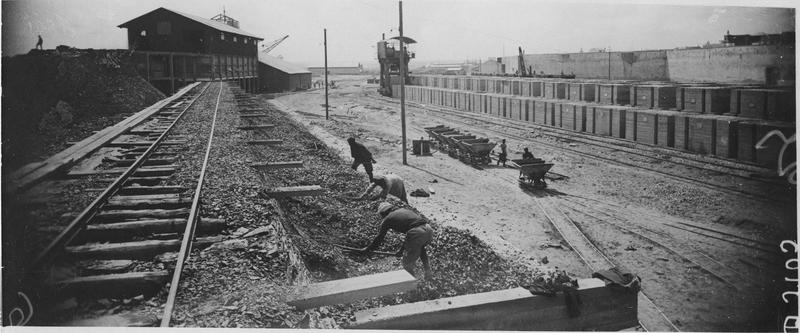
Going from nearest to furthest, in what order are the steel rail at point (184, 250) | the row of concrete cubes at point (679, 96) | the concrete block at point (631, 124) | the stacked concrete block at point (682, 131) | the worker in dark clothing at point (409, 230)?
1. the steel rail at point (184, 250)
2. the worker in dark clothing at point (409, 230)
3. the row of concrete cubes at point (679, 96)
4. the stacked concrete block at point (682, 131)
5. the concrete block at point (631, 124)

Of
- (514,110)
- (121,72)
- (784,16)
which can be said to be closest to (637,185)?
(784,16)

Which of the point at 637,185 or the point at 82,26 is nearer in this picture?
the point at 82,26

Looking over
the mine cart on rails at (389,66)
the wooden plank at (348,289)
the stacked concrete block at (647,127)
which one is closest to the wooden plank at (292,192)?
the wooden plank at (348,289)

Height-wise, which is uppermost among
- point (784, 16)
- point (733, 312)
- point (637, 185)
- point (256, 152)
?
point (784, 16)

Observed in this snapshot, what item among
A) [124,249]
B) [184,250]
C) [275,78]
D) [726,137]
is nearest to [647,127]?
[726,137]

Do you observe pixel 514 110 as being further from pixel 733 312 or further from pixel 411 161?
pixel 733 312

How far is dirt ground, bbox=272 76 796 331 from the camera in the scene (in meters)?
8.27

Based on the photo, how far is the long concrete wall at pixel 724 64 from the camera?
20.4 m

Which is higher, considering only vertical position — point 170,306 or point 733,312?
point 170,306

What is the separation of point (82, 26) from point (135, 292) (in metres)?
8.68

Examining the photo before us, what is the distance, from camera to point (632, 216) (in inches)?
495

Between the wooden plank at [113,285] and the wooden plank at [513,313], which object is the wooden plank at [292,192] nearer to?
the wooden plank at [113,285]

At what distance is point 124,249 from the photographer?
5824mm

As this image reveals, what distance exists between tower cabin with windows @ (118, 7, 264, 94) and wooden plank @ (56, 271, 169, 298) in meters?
30.6
